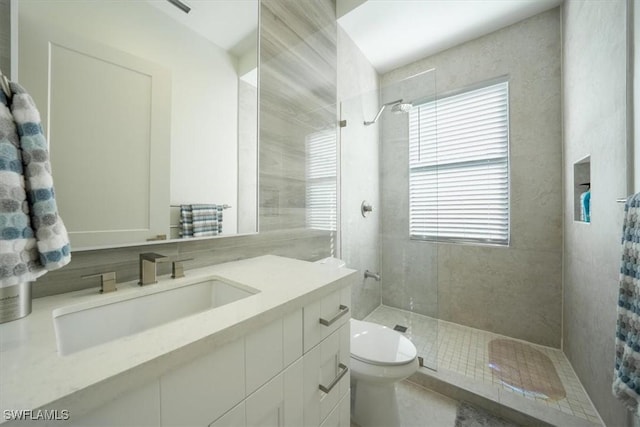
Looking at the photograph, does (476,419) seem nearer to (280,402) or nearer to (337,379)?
(337,379)

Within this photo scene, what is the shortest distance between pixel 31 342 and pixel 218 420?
400mm

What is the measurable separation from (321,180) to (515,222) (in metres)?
1.65

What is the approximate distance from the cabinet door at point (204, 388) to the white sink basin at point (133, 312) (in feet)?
0.81

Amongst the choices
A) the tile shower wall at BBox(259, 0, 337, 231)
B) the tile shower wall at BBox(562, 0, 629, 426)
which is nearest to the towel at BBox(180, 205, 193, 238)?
the tile shower wall at BBox(259, 0, 337, 231)

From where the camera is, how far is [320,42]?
178 centimetres

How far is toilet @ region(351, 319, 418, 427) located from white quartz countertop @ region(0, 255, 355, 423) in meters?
0.65

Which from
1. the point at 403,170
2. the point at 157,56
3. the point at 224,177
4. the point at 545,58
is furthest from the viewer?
the point at 403,170

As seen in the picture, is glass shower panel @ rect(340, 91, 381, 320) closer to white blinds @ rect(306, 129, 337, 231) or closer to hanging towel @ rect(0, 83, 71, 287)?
white blinds @ rect(306, 129, 337, 231)

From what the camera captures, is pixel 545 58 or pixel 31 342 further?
pixel 545 58

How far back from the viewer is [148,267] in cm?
83

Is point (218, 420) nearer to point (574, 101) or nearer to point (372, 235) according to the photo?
point (372, 235)

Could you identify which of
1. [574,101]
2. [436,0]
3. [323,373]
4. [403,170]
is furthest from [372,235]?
[436,0]

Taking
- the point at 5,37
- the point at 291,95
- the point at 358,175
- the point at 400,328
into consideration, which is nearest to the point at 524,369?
the point at 400,328

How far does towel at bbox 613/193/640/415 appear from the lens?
2.54 ft
